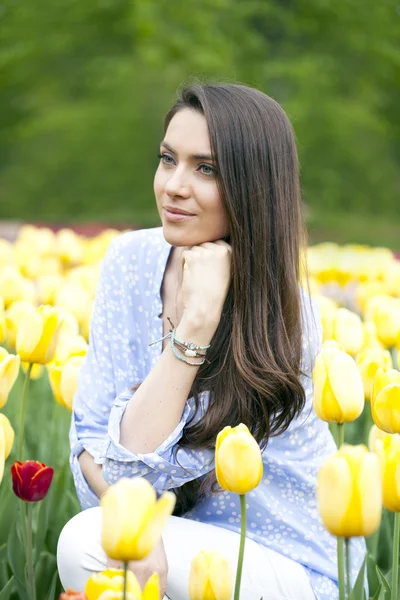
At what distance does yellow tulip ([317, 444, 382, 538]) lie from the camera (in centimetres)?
124

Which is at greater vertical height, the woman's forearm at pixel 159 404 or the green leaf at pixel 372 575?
the woman's forearm at pixel 159 404

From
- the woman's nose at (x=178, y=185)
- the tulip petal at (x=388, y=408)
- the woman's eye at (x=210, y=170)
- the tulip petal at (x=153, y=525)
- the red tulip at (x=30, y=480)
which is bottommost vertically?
the red tulip at (x=30, y=480)

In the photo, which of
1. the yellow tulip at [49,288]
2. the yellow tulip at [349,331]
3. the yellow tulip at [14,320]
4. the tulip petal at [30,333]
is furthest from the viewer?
the yellow tulip at [49,288]

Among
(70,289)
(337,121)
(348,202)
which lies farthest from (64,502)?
(348,202)

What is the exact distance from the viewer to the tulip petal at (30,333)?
2193mm

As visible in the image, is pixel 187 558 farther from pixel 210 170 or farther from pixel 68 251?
pixel 68 251

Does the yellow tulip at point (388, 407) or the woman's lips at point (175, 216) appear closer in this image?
the yellow tulip at point (388, 407)

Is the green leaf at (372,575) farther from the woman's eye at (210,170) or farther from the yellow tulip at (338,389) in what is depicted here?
the woman's eye at (210,170)

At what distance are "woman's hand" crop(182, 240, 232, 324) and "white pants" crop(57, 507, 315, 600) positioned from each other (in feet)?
1.55

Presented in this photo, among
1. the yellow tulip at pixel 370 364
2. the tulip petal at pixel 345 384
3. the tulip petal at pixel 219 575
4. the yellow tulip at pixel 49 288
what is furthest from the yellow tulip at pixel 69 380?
the yellow tulip at pixel 49 288

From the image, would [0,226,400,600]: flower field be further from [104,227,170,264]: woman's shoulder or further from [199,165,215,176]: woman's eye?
[199,165,215,176]: woman's eye

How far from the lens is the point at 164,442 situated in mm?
1938

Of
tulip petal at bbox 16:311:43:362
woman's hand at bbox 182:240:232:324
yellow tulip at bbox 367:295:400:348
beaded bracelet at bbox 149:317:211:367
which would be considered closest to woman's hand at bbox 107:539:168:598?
beaded bracelet at bbox 149:317:211:367

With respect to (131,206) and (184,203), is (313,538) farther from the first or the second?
(131,206)
